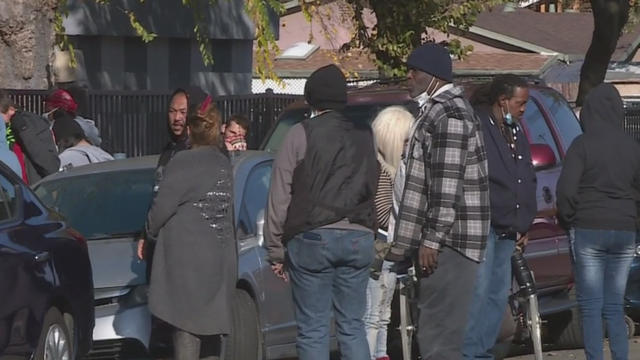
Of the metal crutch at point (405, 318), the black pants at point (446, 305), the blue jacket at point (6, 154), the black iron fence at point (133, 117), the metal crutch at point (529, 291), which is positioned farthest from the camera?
the black iron fence at point (133, 117)

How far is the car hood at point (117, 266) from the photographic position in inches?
367

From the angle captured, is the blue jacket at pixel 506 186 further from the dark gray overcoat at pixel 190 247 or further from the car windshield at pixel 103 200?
the car windshield at pixel 103 200

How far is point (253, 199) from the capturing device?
390 inches

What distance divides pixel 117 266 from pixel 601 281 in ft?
10.1

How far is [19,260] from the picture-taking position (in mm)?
7770

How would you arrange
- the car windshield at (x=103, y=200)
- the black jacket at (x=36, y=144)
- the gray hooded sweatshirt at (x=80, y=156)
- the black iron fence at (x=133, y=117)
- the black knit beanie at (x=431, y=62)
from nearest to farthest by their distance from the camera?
the black knit beanie at (x=431, y=62), the car windshield at (x=103, y=200), the black jacket at (x=36, y=144), the gray hooded sweatshirt at (x=80, y=156), the black iron fence at (x=133, y=117)

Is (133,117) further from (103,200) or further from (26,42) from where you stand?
(103,200)

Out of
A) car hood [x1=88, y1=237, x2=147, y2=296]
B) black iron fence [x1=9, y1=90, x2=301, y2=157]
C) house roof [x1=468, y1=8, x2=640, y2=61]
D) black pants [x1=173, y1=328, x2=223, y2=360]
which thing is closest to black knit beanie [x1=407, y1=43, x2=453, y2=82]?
black pants [x1=173, y1=328, x2=223, y2=360]

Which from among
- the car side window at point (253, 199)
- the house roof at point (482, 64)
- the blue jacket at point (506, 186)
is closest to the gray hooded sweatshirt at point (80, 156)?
the car side window at point (253, 199)

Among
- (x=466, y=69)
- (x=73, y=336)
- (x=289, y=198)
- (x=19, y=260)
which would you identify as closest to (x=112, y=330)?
(x=73, y=336)

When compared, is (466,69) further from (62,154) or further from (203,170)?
(203,170)

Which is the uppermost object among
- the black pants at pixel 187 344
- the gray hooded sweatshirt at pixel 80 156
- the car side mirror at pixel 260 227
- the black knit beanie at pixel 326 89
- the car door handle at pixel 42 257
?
the black knit beanie at pixel 326 89

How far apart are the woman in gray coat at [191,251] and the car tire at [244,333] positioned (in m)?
0.91

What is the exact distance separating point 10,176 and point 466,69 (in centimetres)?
3401
